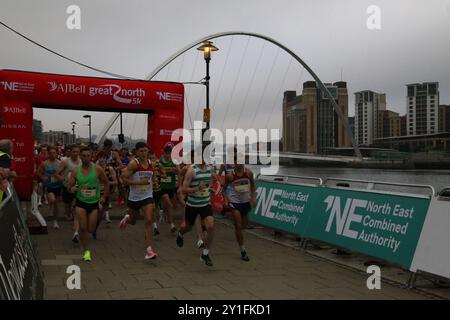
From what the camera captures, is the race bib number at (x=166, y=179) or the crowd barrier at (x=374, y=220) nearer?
the crowd barrier at (x=374, y=220)

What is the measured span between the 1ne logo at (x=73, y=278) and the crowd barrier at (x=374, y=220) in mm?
4197

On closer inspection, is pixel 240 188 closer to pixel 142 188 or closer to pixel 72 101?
pixel 142 188

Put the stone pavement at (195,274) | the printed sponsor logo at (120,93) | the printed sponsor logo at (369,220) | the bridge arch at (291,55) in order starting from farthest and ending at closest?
the bridge arch at (291,55) < the printed sponsor logo at (120,93) < the printed sponsor logo at (369,220) < the stone pavement at (195,274)

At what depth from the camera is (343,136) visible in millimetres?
54750

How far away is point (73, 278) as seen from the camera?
6238mm

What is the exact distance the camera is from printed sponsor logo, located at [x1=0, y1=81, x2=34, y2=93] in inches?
518

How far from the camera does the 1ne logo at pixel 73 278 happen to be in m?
5.93

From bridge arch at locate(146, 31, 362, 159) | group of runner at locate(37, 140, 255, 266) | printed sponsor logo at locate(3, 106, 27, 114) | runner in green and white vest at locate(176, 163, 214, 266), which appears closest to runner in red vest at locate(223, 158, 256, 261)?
group of runner at locate(37, 140, 255, 266)

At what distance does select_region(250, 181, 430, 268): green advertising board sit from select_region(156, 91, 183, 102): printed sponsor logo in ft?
19.0

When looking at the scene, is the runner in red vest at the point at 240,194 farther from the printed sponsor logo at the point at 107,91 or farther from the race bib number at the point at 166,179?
the printed sponsor logo at the point at 107,91

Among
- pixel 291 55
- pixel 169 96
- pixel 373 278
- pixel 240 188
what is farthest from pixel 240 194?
pixel 291 55

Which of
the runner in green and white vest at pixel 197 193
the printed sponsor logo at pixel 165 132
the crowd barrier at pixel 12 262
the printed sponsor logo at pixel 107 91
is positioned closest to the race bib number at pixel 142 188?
the runner in green and white vest at pixel 197 193

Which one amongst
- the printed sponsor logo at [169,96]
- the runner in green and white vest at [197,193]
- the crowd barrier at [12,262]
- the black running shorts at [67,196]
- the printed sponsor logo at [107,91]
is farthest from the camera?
the printed sponsor logo at [169,96]
